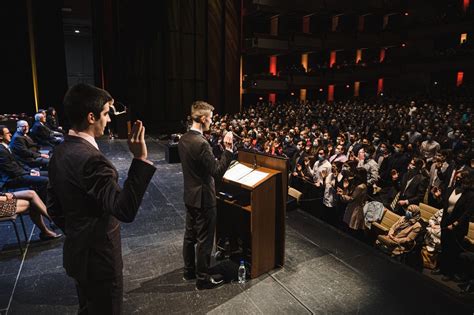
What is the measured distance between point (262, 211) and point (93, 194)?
186cm

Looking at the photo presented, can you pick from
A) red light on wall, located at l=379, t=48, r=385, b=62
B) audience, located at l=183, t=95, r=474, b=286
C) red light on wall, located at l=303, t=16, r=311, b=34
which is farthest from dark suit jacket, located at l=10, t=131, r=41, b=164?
red light on wall, located at l=379, t=48, r=385, b=62

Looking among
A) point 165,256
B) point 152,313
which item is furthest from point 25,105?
point 152,313

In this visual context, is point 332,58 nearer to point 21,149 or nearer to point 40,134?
point 40,134

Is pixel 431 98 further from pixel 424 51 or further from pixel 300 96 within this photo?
pixel 300 96

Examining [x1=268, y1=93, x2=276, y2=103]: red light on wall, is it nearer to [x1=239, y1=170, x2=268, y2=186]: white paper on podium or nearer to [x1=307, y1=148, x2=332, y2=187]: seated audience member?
[x1=307, y1=148, x2=332, y2=187]: seated audience member

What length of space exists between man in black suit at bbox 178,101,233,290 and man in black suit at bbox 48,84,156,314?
46.8 inches

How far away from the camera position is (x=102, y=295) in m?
1.62

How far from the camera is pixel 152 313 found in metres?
2.65

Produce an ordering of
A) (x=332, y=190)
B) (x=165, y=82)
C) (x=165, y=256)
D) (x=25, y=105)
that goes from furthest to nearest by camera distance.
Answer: (x=165, y=82)
(x=25, y=105)
(x=332, y=190)
(x=165, y=256)

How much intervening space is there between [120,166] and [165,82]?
33.0ft

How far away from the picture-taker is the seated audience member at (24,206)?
354cm

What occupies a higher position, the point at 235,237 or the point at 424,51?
the point at 424,51

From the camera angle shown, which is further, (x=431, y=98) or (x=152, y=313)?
(x=431, y=98)

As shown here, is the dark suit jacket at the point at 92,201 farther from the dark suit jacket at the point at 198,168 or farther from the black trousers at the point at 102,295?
the dark suit jacket at the point at 198,168
